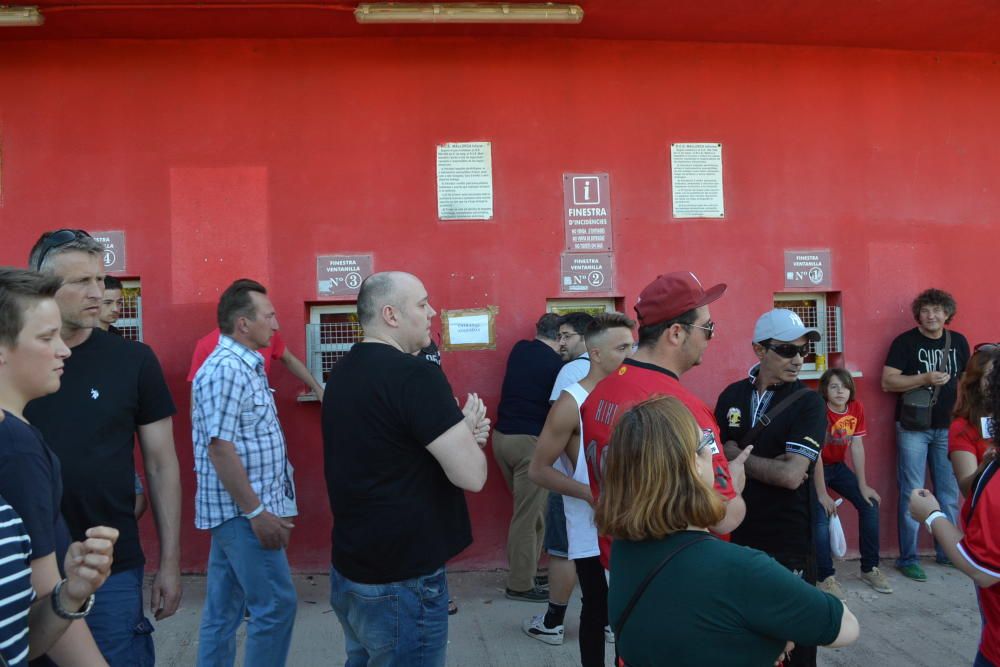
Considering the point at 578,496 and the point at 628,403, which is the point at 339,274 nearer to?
the point at 578,496

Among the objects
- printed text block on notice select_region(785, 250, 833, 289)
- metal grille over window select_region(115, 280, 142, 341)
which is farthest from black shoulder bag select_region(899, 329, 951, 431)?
metal grille over window select_region(115, 280, 142, 341)

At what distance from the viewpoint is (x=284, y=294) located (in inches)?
234

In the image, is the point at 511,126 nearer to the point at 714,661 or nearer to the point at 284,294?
the point at 284,294

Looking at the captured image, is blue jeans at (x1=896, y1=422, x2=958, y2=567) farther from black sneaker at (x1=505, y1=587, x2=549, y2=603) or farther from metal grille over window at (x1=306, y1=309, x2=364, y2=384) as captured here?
metal grille over window at (x1=306, y1=309, x2=364, y2=384)

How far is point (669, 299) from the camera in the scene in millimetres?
2875

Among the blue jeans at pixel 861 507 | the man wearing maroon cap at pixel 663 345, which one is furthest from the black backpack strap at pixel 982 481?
the blue jeans at pixel 861 507

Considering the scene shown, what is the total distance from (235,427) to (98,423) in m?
0.90

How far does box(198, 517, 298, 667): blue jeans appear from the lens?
365 centimetres

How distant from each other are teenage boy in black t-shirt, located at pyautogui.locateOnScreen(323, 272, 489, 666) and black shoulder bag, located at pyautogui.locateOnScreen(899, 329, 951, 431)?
470 centimetres

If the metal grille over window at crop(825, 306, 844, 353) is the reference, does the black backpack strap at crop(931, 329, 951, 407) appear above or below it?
below

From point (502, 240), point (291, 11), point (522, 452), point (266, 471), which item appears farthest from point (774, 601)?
point (291, 11)

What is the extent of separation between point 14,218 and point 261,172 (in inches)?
69.2

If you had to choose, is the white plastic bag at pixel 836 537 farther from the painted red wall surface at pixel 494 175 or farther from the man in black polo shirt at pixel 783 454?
the painted red wall surface at pixel 494 175

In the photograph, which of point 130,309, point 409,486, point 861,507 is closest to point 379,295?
point 409,486
